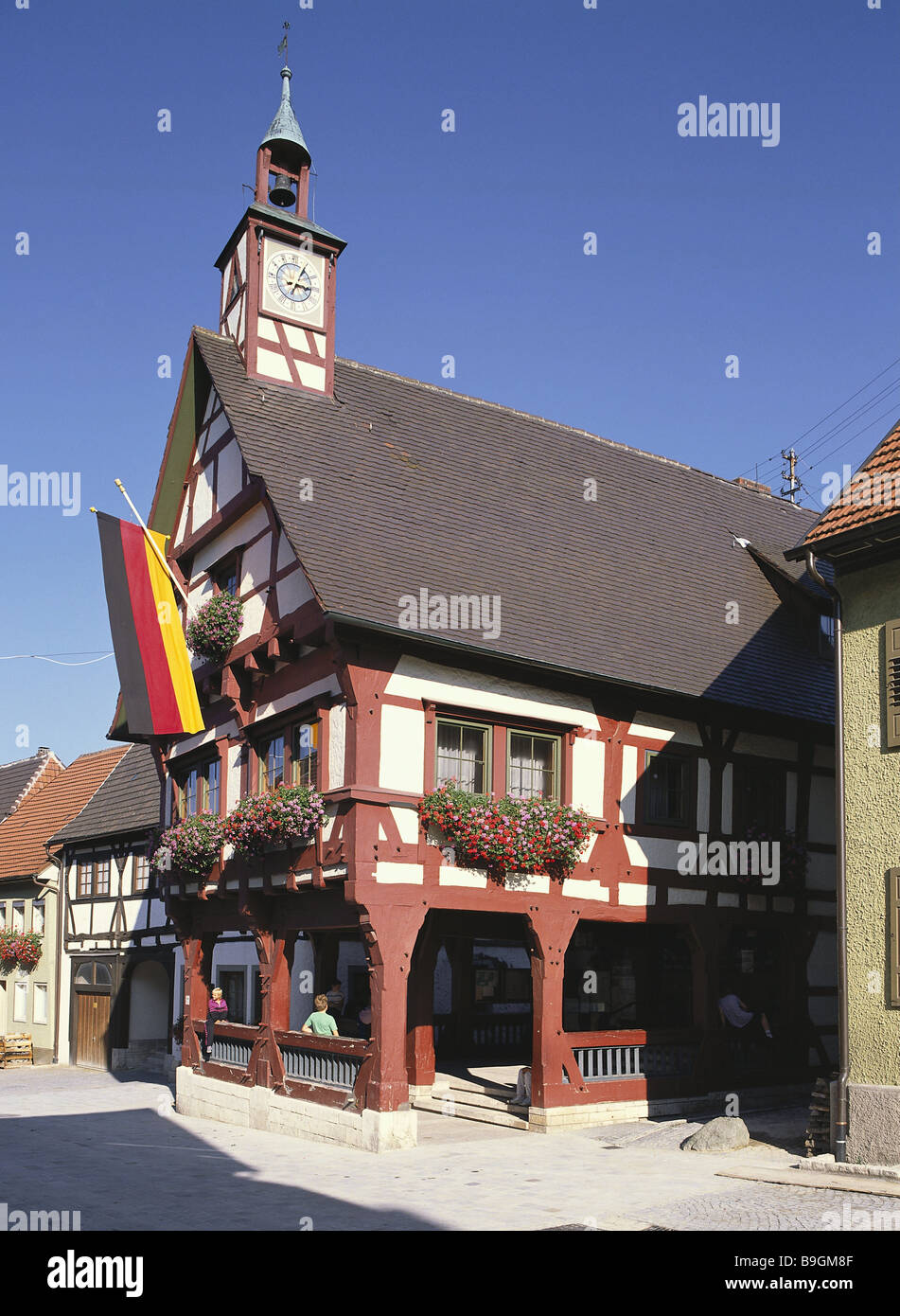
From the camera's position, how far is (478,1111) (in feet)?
59.1

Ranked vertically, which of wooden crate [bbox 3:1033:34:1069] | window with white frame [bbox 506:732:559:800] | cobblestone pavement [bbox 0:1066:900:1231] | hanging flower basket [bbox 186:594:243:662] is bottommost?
wooden crate [bbox 3:1033:34:1069]

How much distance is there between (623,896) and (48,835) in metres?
22.9

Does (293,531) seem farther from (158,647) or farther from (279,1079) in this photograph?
(279,1079)

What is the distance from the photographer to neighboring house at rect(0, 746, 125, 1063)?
114ft

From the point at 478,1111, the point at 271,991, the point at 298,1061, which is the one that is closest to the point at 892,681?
the point at 478,1111

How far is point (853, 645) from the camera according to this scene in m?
14.1

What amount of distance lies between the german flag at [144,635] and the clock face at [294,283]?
4.70 meters

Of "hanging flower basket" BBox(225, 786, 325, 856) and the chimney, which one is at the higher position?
the chimney

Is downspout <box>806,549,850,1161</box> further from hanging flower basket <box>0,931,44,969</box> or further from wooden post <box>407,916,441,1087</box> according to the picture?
hanging flower basket <box>0,931,44,969</box>

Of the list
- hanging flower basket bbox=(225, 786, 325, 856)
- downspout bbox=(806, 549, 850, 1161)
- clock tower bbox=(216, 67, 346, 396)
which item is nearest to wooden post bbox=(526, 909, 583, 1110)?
hanging flower basket bbox=(225, 786, 325, 856)

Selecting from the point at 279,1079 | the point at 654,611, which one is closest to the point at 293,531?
the point at 654,611

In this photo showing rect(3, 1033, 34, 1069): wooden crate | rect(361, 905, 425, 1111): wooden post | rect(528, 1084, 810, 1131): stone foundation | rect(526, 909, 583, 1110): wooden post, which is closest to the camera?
Result: rect(361, 905, 425, 1111): wooden post

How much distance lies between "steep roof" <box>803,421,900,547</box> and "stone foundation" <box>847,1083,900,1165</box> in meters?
5.76

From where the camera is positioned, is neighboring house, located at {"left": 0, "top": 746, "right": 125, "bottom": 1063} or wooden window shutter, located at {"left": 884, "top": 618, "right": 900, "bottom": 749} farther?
neighboring house, located at {"left": 0, "top": 746, "right": 125, "bottom": 1063}
